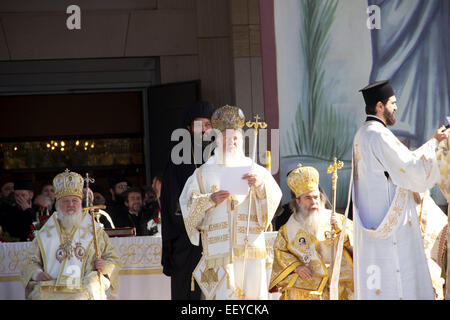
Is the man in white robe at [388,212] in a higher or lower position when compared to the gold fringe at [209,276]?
higher

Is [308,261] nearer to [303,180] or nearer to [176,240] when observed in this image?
[303,180]

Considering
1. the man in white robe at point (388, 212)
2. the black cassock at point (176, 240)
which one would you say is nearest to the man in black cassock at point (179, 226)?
the black cassock at point (176, 240)

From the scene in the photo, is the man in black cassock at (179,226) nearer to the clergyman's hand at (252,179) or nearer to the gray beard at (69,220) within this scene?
the gray beard at (69,220)

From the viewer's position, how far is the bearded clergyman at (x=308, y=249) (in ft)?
23.3

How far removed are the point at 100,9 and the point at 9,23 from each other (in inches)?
45.5

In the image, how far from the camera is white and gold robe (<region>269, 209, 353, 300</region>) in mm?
7113

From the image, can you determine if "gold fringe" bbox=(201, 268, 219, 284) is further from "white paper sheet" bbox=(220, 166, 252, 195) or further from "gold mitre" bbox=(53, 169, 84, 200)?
"gold mitre" bbox=(53, 169, 84, 200)

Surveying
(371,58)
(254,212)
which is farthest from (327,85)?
(254,212)

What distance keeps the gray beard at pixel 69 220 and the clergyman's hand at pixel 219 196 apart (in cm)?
115

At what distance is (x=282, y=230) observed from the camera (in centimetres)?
734

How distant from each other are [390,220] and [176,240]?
1923mm

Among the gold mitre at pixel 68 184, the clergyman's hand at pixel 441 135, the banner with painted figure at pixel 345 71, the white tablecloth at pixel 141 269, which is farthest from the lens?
the banner with painted figure at pixel 345 71

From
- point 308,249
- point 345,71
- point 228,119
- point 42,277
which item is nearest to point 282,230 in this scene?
point 308,249

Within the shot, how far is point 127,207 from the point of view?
1009 cm
